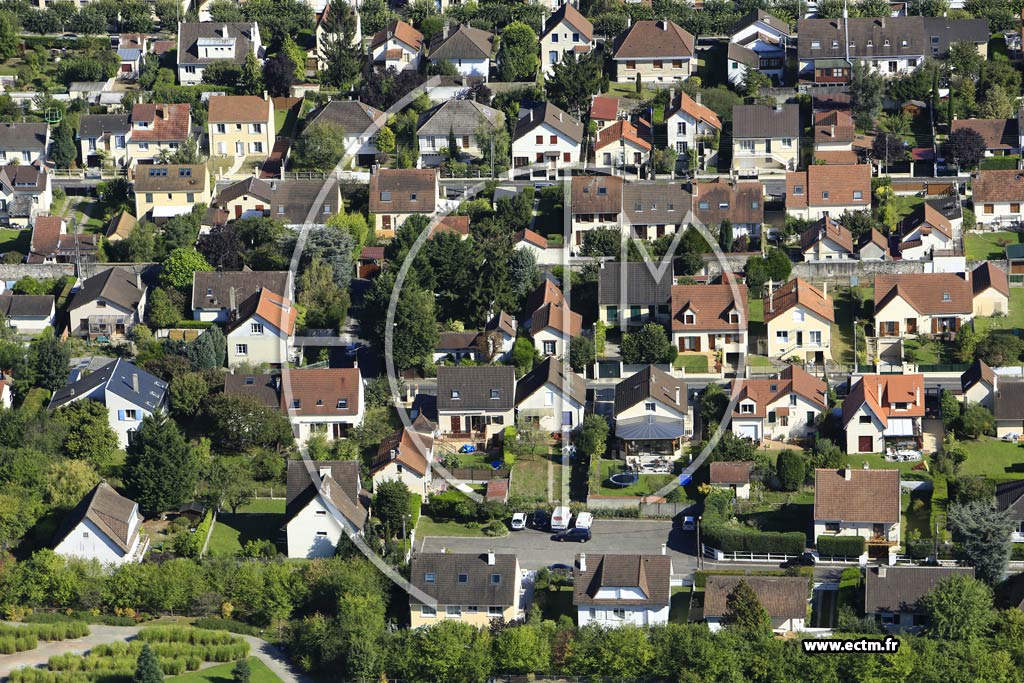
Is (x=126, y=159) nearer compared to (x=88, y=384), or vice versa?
(x=88, y=384)

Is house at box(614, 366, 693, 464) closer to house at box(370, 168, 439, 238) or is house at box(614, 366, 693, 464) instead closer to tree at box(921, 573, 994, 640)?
tree at box(921, 573, 994, 640)

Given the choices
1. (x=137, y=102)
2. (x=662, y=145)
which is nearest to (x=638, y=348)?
(x=662, y=145)

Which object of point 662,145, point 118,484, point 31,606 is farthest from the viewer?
point 662,145

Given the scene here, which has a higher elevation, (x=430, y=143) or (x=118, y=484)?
(x=430, y=143)

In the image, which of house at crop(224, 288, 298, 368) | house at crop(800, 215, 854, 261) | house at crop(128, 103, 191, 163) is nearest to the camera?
house at crop(224, 288, 298, 368)

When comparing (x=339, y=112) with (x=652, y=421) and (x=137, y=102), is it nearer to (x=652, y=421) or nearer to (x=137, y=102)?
(x=137, y=102)

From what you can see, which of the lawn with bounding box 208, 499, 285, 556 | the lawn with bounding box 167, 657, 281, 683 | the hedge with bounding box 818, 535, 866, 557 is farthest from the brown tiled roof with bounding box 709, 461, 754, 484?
the lawn with bounding box 167, 657, 281, 683

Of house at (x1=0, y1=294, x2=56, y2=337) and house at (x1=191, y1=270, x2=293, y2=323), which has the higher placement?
house at (x1=191, y1=270, x2=293, y2=323)

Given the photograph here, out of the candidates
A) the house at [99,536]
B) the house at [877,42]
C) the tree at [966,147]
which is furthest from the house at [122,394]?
the house at [877,42]
